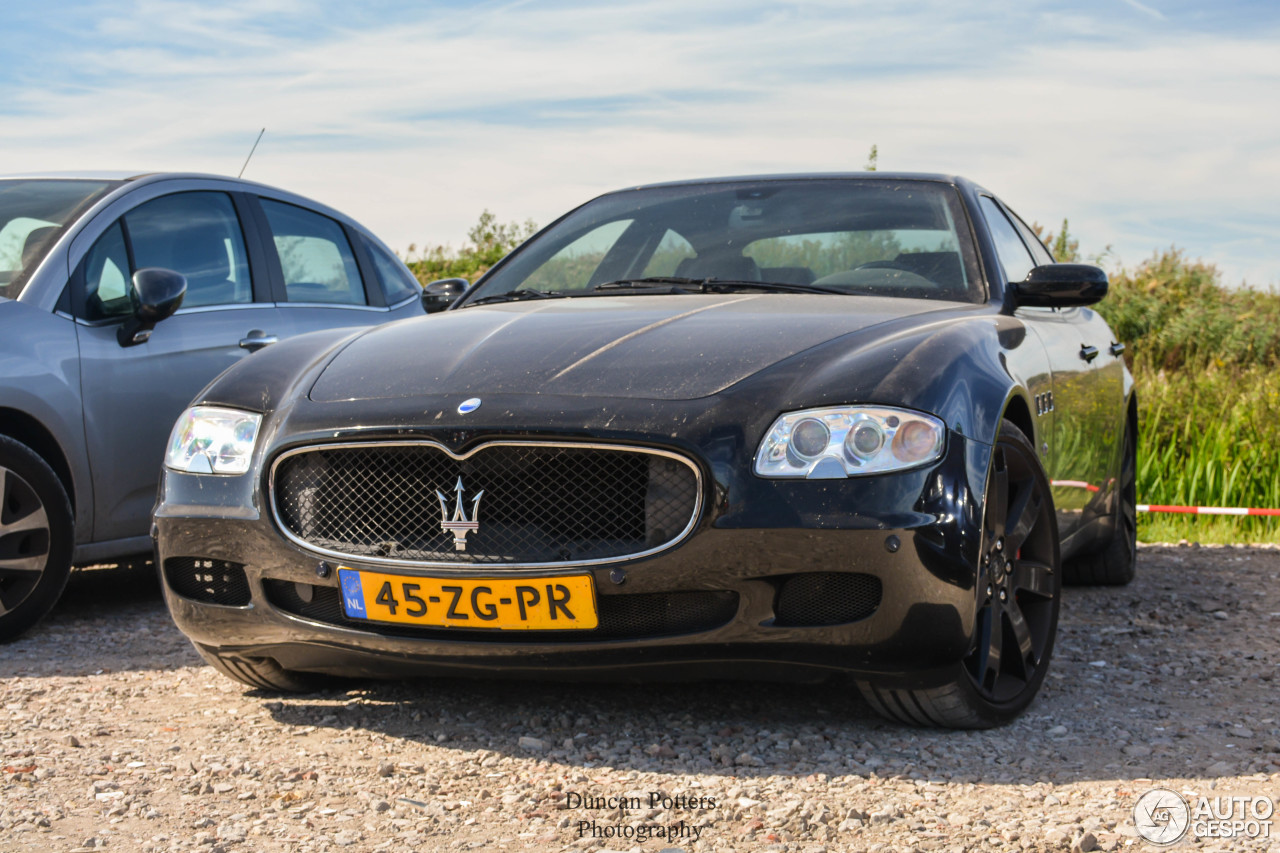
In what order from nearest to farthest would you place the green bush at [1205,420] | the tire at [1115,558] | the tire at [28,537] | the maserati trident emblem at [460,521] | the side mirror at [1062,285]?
1. the maserati trident emblem at [460,521]
2. the side mirror at [1062,285]
3. the tire at [28,537]
4. the tire at [1115,558]
5. the green bush at [1205,420]

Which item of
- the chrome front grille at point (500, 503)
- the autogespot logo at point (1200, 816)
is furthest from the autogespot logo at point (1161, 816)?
the chrome front grille at point (500, 503)

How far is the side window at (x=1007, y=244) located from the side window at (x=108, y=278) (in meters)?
3.05

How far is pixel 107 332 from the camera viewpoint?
483cm

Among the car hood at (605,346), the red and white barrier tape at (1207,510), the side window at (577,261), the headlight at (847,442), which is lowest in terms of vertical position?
the red and white barrier tape at (1207,510)

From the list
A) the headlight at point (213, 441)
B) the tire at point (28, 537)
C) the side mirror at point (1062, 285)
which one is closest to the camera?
the headlight at point (213, 441)

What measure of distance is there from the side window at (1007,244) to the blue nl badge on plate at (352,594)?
2.33 meters

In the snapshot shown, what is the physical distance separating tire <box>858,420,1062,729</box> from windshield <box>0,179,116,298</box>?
3.31m

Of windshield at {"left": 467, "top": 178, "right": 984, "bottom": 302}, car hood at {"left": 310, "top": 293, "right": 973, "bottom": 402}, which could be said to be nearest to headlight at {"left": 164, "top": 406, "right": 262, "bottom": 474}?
car hood at {"left": 310, "top": 293, "right": 973, "bottom": 402}

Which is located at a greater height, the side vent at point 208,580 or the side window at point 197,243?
the side window at point 197,243

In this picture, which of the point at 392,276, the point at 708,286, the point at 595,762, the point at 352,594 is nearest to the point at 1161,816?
the point at 595,762

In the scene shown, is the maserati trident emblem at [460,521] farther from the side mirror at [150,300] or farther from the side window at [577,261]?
the side mirror at [150,300]

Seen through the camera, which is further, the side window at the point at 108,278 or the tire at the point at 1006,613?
the side window at the point at 108,278

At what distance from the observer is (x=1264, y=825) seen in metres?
2.62

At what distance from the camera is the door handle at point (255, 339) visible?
5.33 meters
